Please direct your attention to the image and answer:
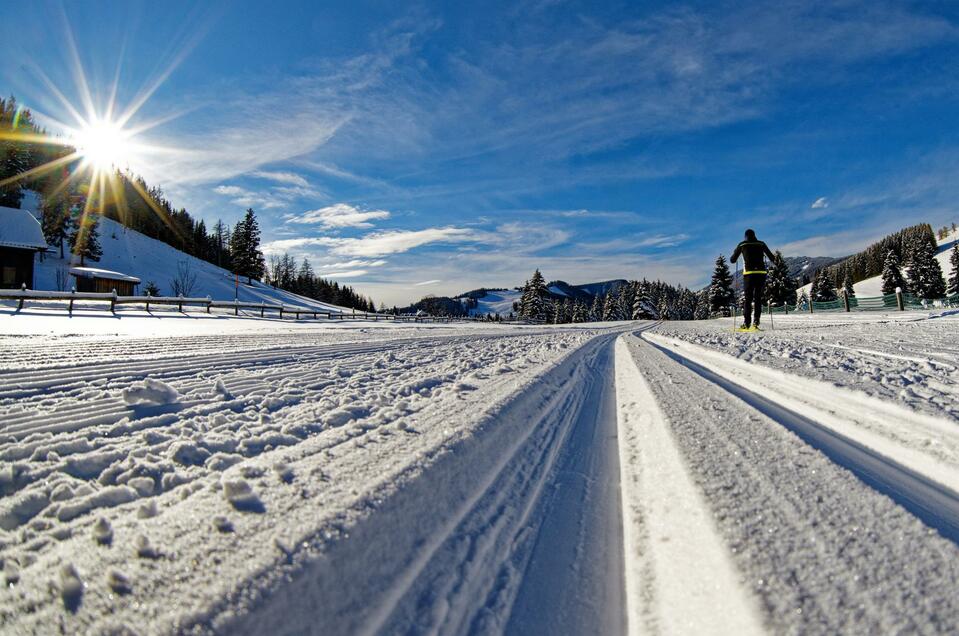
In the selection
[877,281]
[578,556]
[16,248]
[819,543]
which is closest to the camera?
[819,543]

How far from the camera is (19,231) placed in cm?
3522

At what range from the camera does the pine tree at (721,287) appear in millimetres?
55406

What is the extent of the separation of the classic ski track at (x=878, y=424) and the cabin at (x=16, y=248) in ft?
165

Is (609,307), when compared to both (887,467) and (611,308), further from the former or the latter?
(887,467)

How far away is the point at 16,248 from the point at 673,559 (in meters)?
51.7

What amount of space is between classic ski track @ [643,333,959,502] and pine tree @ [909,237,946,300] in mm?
74320

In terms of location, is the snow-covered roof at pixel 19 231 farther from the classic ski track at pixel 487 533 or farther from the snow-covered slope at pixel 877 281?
the snow-covered slope at pixel 877 281

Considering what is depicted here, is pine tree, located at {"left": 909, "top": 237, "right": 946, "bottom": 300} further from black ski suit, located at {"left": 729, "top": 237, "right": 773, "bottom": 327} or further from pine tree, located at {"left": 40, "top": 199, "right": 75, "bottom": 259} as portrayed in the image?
pine tree, located at {"left": 40, "top": 199, "right": 75, "bottom": 259}

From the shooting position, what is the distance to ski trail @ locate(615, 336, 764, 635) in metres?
1.07

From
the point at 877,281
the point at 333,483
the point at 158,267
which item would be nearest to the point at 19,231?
the point at 158,267

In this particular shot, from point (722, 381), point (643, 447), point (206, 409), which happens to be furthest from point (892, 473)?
point (206, 409)

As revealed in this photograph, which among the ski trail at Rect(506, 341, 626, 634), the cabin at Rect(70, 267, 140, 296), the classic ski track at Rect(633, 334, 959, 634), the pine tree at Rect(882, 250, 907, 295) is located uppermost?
the pine tree at Rect(882, 250, 907, 295)

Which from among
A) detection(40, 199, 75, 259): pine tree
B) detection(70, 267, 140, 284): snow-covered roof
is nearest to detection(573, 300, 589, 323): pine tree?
detection(70, 267, 140, 284): snow-covered roof

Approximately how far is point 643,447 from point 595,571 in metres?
1.12
